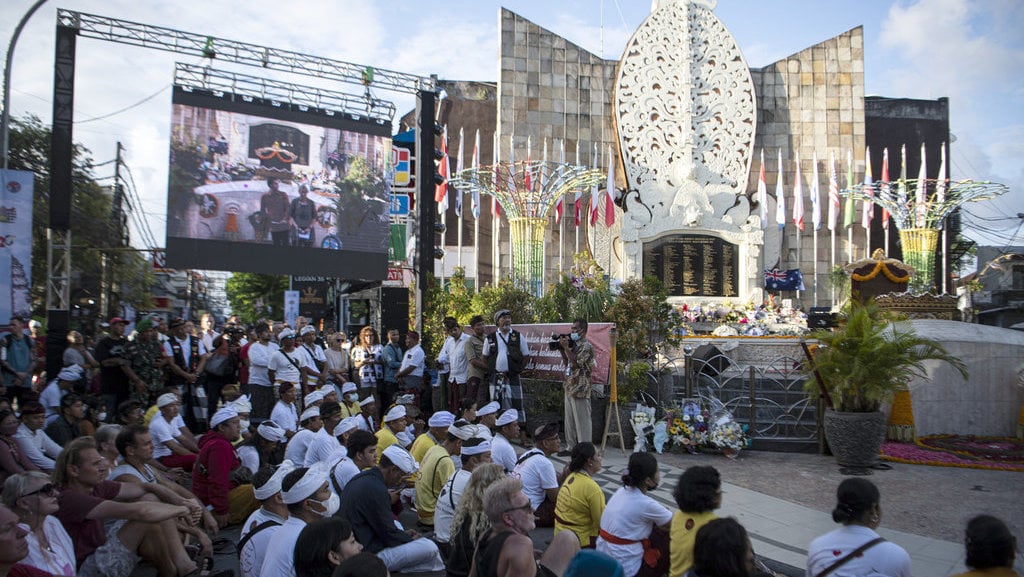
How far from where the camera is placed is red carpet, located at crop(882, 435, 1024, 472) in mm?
8648

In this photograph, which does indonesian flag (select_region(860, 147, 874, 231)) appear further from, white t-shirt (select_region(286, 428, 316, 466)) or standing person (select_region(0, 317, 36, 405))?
standing person (select_region(0, 317, 36, 405))

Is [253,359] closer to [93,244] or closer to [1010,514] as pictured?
[1010,514]

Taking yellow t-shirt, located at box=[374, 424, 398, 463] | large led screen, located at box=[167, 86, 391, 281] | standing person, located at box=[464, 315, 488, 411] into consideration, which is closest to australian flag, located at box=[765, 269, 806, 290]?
large led screen, located at box=[167, 86, 391, 281]

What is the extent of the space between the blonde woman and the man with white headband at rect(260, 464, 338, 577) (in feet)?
2.46

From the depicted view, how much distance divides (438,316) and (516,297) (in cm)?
215

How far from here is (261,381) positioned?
10281mm

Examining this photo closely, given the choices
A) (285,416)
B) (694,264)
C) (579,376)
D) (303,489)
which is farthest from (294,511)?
(694,264)

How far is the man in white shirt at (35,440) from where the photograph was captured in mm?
6324

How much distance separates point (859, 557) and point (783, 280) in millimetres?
23481

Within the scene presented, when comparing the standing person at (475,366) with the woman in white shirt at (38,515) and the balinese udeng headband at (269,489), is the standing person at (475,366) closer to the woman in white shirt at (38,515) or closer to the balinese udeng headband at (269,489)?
the balinese udeng headband at (269,489)

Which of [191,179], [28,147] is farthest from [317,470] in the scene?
[28,147]

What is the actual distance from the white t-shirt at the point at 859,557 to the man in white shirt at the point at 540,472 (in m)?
2.30

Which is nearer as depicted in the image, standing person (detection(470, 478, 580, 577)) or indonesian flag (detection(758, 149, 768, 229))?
standing person (detection(470, 478, 580, 577))

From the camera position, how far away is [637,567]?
13.6 feet
